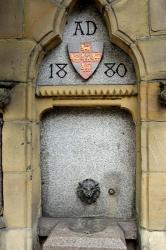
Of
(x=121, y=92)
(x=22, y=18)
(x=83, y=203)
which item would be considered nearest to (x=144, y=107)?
(x=121, y=92)

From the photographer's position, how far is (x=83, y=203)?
3686 mm

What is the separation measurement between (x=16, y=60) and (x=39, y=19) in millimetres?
461

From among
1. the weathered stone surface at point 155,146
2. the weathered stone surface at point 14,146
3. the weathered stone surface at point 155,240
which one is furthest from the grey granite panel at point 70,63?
the weathered stone surface at point 155,240

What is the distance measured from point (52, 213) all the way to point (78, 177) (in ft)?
1.57

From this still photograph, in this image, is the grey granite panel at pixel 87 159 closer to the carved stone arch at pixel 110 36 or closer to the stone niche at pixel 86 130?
the stone niche at pixel 86 130

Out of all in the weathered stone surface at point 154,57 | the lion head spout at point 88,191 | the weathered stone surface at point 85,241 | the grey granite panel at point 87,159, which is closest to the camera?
the weathered stone surface at point 85,241

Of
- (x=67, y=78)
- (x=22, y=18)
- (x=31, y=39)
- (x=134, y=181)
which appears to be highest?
(x=22, y=18)

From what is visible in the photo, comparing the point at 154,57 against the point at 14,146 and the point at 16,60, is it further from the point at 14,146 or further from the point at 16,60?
the point at 14,146

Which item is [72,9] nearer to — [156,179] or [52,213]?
[156,179]

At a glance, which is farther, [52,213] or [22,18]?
[52,213]

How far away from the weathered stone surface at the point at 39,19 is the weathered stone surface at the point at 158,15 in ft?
3.07

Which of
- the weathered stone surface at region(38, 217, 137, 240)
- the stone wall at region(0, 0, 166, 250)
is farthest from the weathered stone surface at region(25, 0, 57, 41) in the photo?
the weathered stone surface at region(38, 217, 137, 240)

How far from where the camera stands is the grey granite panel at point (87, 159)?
3.65 meters

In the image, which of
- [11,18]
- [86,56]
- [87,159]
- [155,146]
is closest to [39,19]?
[11,18]
